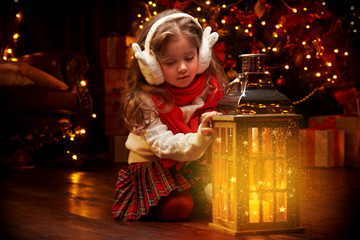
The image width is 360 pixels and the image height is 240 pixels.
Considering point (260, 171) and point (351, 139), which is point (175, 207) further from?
point (351, 139)

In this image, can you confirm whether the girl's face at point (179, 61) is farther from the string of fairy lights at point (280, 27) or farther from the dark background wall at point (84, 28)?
the dark background wall at point (84, 28)

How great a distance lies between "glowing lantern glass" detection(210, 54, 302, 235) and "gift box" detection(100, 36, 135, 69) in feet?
8.11

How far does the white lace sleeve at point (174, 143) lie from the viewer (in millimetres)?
1681

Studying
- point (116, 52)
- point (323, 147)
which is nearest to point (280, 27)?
point (323, 147)

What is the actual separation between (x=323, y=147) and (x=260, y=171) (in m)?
1.97

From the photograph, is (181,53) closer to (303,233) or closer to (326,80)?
(303,233)

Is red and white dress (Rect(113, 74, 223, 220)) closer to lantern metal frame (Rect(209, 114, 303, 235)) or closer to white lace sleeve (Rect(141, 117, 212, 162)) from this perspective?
white lace sleeve (Rect(141, 117, 212, 162))

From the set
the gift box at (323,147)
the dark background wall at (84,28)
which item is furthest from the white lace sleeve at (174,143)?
the dark background wall at (84,28)

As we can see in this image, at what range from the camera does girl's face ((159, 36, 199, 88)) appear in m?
1.82

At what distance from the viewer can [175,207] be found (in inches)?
71.9

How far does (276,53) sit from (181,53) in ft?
5.88

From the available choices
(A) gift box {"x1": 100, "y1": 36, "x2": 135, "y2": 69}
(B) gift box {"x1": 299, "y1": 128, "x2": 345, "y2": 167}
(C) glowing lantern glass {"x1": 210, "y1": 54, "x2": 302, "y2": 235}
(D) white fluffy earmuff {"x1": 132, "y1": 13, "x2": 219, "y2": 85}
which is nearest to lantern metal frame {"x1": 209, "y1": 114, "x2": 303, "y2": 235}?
(C) glowing lantern glass {"x1": 210, "y1": 54, "x2": 302, "y2": 235}

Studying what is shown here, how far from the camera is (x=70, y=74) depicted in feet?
Result: 12.4

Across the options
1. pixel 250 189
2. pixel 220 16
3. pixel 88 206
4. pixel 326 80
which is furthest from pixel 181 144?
pixel 326 80
